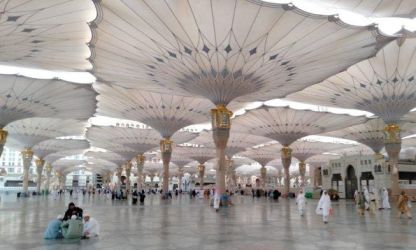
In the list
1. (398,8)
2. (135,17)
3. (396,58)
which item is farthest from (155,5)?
(396,58)

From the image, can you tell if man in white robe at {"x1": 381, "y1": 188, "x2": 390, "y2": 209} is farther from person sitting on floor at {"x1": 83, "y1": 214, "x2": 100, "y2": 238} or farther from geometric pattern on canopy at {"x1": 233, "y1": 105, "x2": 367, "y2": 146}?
person sitting on floor at {"x1": 83, "y1": 214, "x2": 100, "y2": 238}

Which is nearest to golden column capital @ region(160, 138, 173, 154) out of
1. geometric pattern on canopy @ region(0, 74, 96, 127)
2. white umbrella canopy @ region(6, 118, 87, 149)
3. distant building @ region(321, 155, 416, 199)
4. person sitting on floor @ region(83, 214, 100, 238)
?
geometric pattern on canopy @ region(0, 74, 96, 127)

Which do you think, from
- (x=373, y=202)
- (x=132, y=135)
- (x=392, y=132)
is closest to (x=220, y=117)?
(x=373, y=202)

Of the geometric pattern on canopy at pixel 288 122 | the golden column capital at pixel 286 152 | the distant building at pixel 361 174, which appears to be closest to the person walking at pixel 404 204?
the geometric pattern on canopy at pixel 288 122

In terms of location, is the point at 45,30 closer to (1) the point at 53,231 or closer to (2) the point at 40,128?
(1) the point at 53,231

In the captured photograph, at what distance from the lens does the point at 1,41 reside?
17250mm

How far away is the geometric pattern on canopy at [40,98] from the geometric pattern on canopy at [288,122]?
15023mm

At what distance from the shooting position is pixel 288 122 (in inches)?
1487

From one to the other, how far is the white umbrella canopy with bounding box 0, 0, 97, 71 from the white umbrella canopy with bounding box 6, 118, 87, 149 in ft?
69.6

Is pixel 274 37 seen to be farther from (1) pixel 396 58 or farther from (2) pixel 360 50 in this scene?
(1) pixel 396 58

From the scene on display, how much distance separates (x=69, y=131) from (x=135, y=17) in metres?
32.9

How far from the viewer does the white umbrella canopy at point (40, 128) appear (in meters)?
41.1

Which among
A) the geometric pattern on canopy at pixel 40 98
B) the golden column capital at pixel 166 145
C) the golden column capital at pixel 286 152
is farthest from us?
the golden column capital at pixel 286 152

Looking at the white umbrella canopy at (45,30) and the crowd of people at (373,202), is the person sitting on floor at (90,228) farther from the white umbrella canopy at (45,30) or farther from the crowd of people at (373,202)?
the crowd of people at (373,202)
